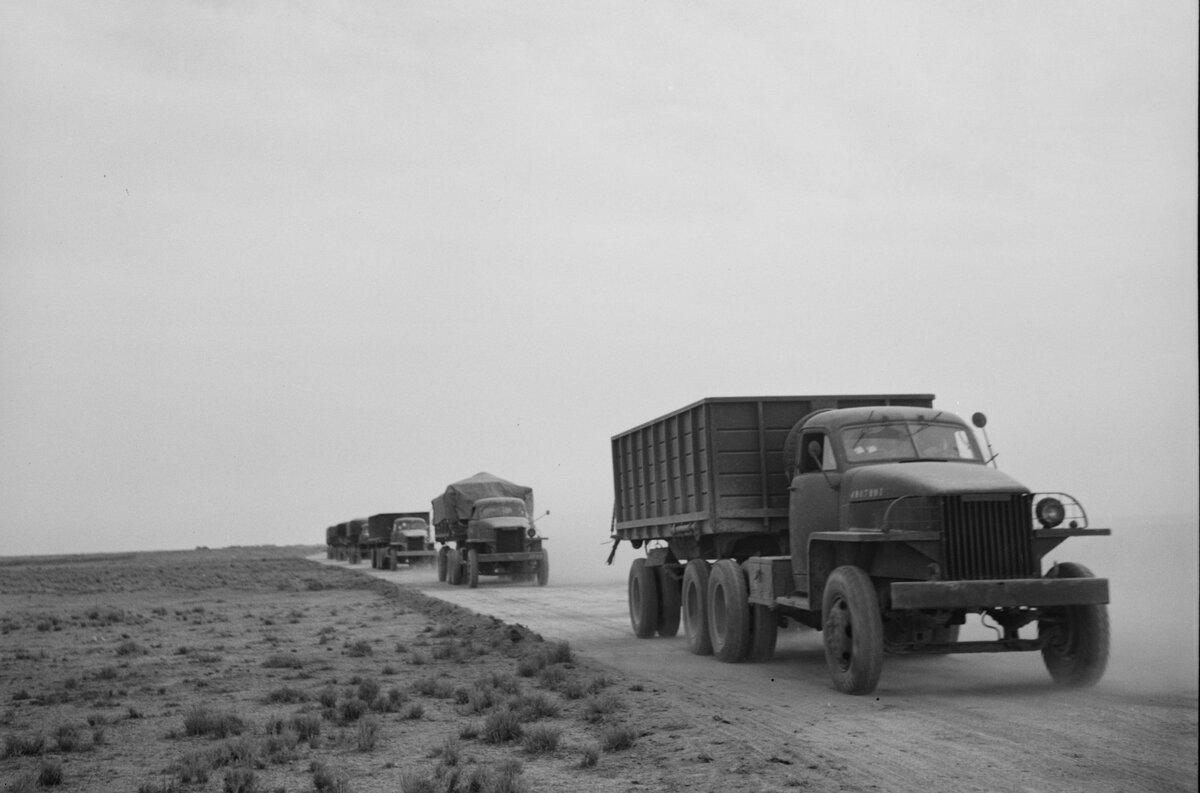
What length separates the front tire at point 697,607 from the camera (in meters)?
15.4

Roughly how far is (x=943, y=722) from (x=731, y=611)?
451 centimetres

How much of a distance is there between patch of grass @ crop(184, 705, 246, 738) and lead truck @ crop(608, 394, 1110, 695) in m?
5.74

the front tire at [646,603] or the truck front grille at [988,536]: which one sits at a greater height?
the truck front grille at [988,536]

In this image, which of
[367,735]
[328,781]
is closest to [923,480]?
[367,735]

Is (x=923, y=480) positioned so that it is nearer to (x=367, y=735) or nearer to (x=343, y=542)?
(x=367, y=735)

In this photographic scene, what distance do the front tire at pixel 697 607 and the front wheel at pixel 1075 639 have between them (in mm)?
4756

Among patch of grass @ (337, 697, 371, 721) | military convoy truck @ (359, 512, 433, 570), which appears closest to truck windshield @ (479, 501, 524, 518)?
military convoy truck @ (359, 512, 433, 570)

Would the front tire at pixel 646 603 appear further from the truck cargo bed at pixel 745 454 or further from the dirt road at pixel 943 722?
the truck cargo bed at pixel 745 454

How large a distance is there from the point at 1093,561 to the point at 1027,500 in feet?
125

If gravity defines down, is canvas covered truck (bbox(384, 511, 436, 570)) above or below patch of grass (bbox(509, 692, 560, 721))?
above

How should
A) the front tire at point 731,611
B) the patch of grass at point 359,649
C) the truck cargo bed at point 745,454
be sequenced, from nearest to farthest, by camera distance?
the front tire at point 731,611 < the truck cargo bed at point 745,454 < the patch of grass at point 359,649

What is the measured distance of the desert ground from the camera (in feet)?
27.1

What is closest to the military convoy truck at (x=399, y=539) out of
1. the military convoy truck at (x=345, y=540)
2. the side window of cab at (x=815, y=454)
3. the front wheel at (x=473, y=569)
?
the military convoy truck at (x=345, y=540)

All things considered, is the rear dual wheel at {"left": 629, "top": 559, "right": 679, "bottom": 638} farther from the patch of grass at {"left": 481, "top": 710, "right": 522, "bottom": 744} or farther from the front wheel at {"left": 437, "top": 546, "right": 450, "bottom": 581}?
the front wheel at {"left": 437, "top": 546, "right": 450, "bottom": 581}
